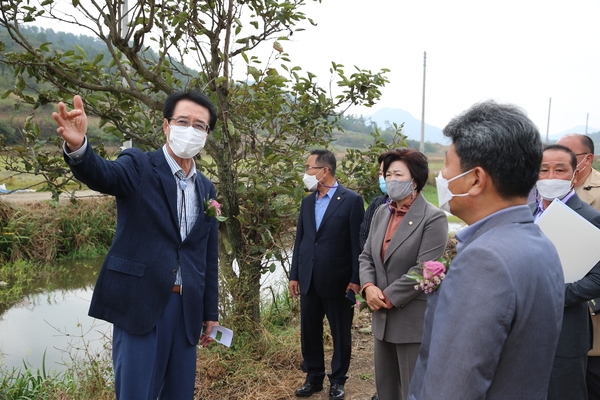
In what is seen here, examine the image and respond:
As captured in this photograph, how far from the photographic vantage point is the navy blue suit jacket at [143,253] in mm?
2193

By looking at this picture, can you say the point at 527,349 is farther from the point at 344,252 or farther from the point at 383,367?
the point at 344,252

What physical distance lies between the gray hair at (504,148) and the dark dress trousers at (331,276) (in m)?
2.37

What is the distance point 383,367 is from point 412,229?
0.87 meters

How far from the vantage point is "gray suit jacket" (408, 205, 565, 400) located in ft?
3.52

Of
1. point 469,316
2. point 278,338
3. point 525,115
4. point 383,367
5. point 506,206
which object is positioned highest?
point 525,115

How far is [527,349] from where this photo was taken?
113cm

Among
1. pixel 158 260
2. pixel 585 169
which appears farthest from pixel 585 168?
pixel 158 260

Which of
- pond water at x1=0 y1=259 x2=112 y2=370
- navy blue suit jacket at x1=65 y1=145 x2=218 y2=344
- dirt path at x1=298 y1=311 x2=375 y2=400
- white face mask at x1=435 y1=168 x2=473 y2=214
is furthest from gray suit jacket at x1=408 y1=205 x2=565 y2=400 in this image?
pond water at x1=0 y1=259 x2=112 y2=370

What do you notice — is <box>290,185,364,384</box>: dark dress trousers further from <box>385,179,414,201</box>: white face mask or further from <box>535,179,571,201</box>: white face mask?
<box>535,179,571,201</box>: white face mask

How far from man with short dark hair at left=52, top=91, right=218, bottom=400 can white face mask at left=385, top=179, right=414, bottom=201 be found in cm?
119

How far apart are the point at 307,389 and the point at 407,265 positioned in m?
1.42

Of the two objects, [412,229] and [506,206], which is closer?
[506,206]

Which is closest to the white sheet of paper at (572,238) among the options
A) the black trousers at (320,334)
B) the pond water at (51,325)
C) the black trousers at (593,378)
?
the black trousers at (593,378)

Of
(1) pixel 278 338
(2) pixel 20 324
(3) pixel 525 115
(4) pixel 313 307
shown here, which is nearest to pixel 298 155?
(4) pixel 313 307
